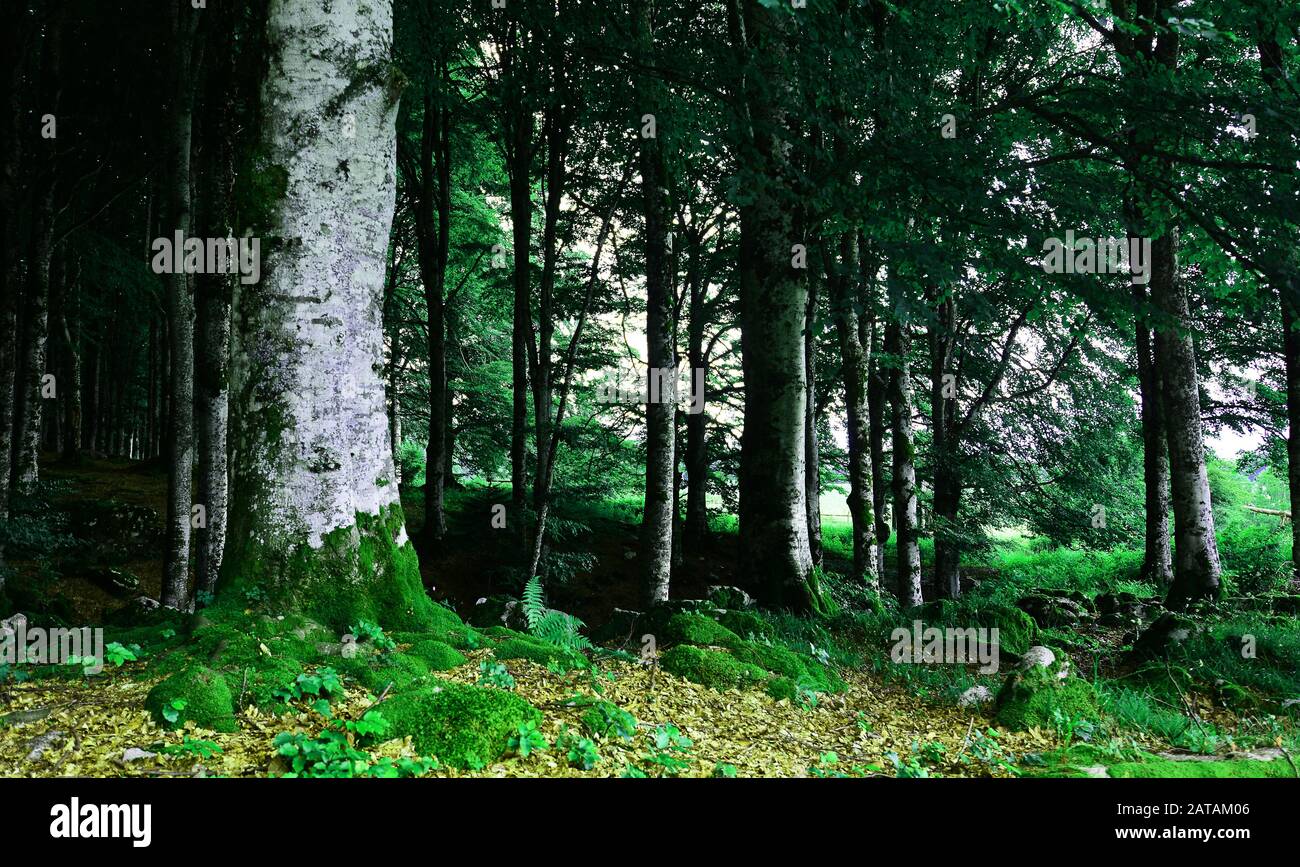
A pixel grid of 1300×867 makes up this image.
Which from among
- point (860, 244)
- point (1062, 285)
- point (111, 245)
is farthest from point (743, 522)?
point (111, 245)

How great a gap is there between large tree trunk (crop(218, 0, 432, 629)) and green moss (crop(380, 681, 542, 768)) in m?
1.25

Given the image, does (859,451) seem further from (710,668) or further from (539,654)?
(539,654)

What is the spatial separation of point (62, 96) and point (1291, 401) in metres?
22.1

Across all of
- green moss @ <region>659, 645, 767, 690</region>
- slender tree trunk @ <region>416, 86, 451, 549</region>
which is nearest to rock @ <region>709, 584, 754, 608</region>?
green moss @ <region>659, 645, 767, 690</region>

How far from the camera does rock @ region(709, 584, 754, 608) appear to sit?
296 inches

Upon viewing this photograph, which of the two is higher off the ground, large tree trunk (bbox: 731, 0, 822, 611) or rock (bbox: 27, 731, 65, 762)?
large tree trunk (bbox: 731, 0, 822, 611)

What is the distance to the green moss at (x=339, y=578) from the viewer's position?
3.97m

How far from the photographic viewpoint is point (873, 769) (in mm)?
3451

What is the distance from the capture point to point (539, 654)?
4.39 meters

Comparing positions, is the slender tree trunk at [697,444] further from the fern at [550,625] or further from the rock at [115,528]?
the rock at [115,528]

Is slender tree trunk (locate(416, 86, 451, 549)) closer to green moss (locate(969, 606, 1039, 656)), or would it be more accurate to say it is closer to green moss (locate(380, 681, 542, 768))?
green moss (locate(969, 606, 1039, 656))

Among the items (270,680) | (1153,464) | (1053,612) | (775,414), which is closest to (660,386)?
(775,414)

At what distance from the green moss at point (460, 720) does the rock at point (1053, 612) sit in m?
8.20
